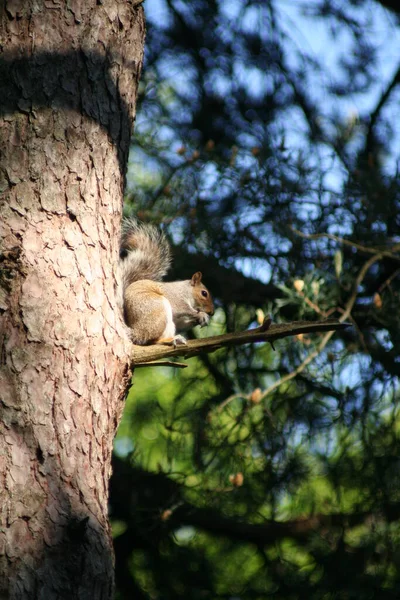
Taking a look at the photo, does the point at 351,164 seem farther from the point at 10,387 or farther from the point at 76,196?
the point at 10,387

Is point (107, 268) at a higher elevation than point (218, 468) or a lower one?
higher

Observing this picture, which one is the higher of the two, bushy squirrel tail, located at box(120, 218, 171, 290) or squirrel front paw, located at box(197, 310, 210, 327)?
bushy squirrel tail, located at box(120, 218, 171, 290)

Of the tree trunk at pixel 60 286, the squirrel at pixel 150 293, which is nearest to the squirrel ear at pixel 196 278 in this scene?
the squirrel at pixel 150 293

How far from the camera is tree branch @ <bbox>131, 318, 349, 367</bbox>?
1.50 m

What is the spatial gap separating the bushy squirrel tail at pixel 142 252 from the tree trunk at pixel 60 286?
688mm

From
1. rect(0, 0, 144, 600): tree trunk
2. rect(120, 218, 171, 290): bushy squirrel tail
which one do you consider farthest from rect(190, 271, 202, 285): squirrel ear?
rect(0, 0, 144, 600): tree trunk

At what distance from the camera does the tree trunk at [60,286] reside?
4.02 ft

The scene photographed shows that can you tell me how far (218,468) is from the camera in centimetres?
298

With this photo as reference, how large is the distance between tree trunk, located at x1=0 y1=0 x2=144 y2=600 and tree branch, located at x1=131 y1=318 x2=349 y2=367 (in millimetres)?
89

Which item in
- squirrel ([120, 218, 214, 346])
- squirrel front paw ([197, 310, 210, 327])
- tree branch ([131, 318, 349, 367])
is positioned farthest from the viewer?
squirrel front paw ([197, 310, 210, 327])

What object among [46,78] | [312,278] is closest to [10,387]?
[46,78]

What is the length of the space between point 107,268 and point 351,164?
198 centimetres

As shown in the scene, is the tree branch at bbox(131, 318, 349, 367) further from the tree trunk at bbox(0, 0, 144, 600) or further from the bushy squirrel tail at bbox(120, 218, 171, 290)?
the bushy squirrel tail at bbox(120, 218, 171, 290)

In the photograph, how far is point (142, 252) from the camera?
233cm
